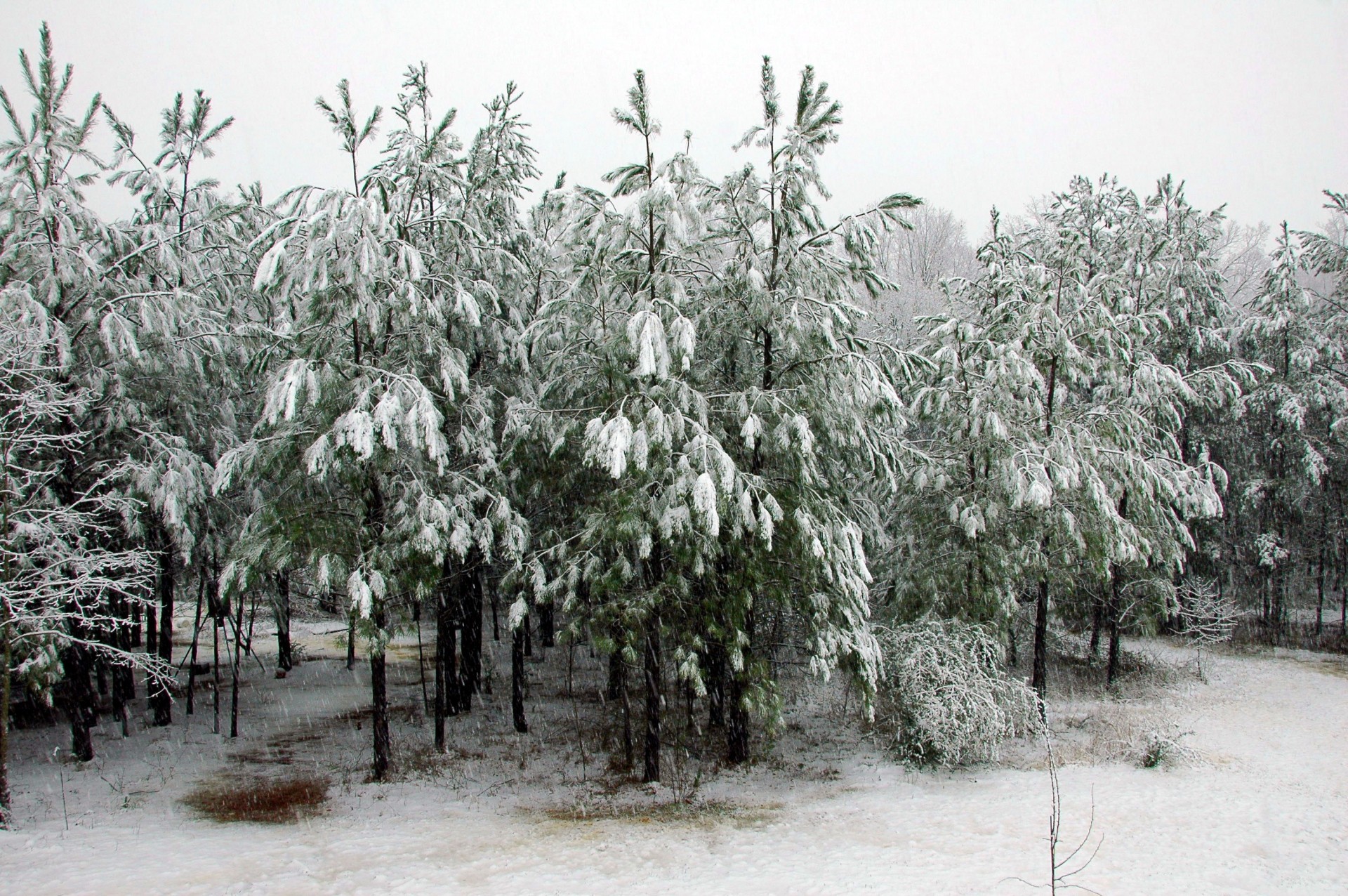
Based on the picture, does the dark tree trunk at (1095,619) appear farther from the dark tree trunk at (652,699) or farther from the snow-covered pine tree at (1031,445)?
the dark tree trunk at (652,699)

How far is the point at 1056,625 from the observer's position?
21.5 meters

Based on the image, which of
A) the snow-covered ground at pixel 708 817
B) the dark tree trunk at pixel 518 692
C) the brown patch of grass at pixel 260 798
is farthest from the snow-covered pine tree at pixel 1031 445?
the brown patch of grass at pixel 260 798

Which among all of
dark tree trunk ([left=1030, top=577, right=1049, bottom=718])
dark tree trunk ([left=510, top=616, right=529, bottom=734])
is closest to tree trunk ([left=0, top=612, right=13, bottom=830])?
dark tree trunk ([left=510, top=616, right=529, bottom=734])

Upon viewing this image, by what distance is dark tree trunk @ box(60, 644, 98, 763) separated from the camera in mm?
11641

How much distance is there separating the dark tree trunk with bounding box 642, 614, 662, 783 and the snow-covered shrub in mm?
3489

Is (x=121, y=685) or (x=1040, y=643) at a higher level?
(x=1040, y=643)

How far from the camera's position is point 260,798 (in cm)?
1059

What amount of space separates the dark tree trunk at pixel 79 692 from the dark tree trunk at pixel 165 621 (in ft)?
3.34

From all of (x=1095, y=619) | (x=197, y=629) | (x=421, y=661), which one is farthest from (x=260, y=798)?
(x=1095, y=619)

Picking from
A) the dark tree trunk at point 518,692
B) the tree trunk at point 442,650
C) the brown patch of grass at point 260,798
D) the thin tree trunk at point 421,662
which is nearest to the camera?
the brown patch of grass at point 260,798

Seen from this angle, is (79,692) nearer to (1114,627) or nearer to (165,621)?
(165,621)

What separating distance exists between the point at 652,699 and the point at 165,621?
9.97 meters

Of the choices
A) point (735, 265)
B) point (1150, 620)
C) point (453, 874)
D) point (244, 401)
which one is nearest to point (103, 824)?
point (453, 874)

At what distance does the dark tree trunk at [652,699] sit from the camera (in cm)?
1004
